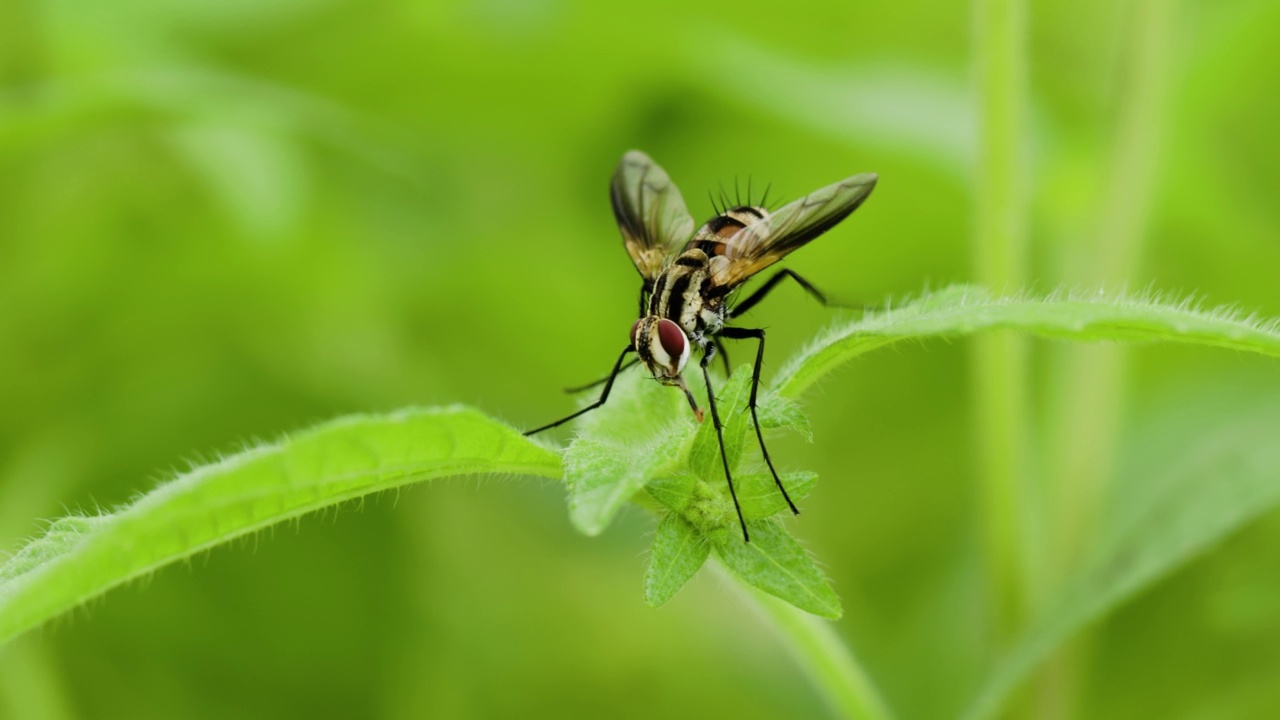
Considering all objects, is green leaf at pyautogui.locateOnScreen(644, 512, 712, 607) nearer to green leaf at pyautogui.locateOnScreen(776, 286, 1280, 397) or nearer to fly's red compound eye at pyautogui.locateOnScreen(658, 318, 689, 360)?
green leaf at pyautogui.locateOnScreen(776, 286, 1280, 397)

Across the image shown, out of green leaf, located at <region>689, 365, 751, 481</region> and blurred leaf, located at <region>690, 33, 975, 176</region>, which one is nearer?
green leaf, located at <region>689, 365, 751, 481</region>

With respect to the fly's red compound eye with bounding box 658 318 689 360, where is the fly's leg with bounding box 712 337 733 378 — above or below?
below

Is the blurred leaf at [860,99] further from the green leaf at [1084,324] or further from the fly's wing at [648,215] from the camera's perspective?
the green leaf at [1084,324]

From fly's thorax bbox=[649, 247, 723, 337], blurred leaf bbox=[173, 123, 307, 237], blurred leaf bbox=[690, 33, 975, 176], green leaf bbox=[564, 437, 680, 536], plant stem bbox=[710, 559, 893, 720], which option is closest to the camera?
green leaf bbox=[564, 437, 680, 536]

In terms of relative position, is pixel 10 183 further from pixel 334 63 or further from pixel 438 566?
pixel 438 566

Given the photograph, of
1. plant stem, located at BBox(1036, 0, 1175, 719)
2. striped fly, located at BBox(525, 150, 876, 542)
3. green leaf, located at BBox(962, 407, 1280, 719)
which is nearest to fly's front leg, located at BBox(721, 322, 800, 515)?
striped fly, located at BBox(525, 150, 876, 542)

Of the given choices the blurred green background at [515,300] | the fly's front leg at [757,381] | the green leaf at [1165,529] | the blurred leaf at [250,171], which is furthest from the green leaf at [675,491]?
the blurred leaf at [250,171]

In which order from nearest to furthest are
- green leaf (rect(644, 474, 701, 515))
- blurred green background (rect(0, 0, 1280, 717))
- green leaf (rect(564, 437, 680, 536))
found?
green leaf (rect(564, 437, 680, 536)) → green leaf (rect(644, 474, 701, 515)) → blurred green background (rect(0, 0, 1280, 717))
